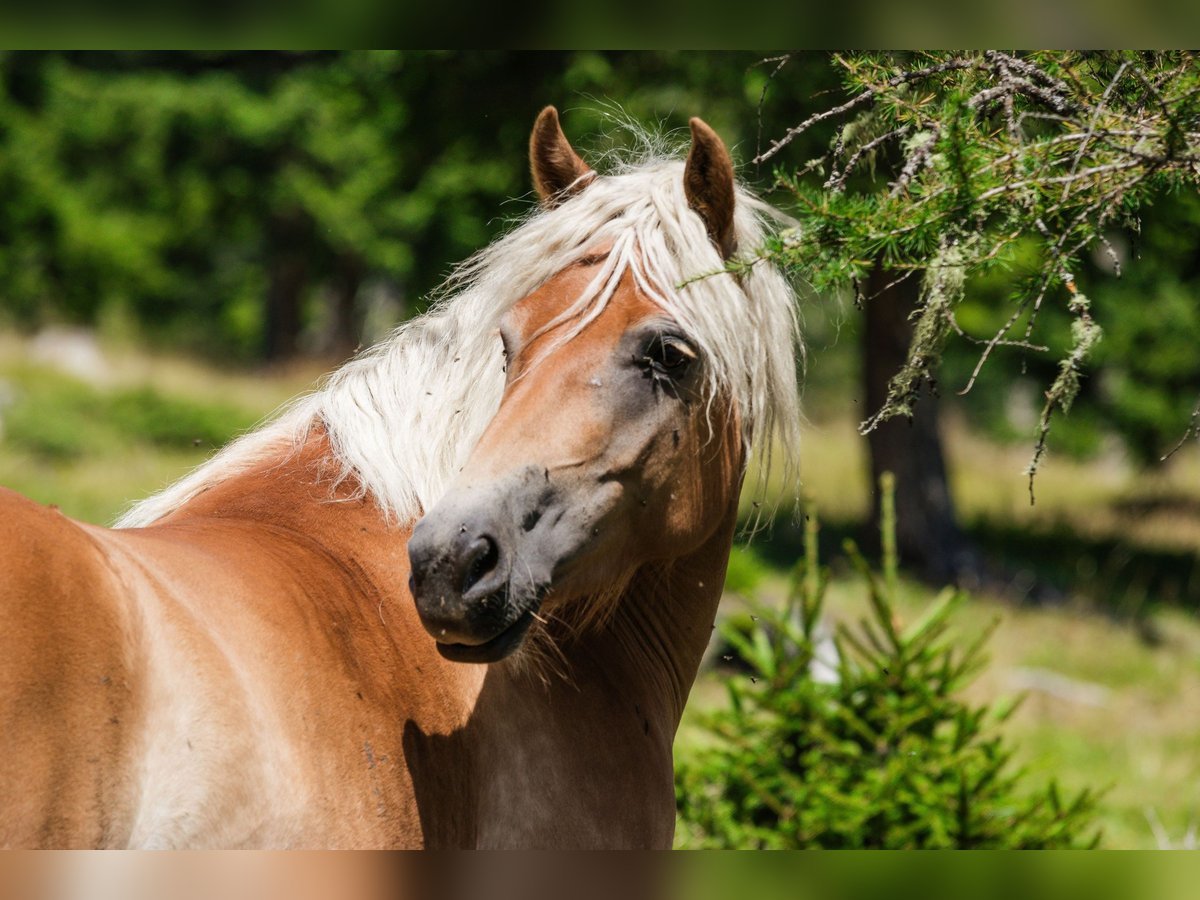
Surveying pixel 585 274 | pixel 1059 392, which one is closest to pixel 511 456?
pixel 585 274

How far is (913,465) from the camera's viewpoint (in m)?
10.6

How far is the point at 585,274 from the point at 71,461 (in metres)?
11.0

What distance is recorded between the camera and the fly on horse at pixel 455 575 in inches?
67.5

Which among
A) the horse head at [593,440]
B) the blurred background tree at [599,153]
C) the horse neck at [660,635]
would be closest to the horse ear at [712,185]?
the horse head at [593,440]

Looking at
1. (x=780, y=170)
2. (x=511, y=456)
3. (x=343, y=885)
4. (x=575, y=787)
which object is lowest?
(x=343, y=885)

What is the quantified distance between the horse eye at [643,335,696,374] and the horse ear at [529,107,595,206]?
545 millimetres

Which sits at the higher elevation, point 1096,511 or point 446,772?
point 1096,511

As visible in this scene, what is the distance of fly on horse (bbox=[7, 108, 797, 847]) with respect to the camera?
1714 millimetres

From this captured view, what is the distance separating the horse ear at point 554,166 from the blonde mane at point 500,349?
0.09m

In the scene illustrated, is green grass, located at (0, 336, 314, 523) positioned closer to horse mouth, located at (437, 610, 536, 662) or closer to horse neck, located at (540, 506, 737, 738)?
horse neck, located at (540, 506, 737, 738)

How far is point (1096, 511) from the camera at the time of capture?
48.0ft

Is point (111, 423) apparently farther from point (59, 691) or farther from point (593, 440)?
point (59, 691)

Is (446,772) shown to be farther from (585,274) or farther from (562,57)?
(562,57)

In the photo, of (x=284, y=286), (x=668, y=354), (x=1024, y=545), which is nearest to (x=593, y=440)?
(x=668, y=354)
